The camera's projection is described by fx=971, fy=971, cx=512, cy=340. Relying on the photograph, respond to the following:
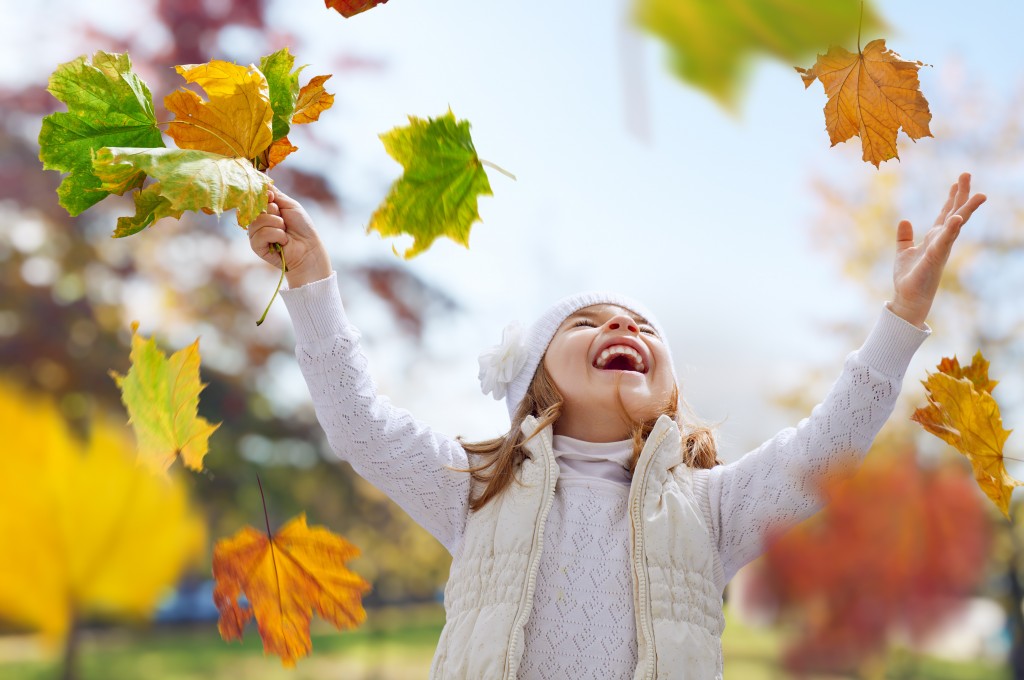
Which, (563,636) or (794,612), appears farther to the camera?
(794,612)

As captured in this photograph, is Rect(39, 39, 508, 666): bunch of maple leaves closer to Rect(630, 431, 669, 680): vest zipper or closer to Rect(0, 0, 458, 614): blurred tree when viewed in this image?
Rect(630, 431, 669, 680): vest zipper

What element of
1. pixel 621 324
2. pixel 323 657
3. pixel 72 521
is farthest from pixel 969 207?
pixel 323 657

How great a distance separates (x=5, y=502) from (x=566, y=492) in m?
3.34

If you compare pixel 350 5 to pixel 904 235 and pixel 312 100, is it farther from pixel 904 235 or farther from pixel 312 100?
pixel 904 235

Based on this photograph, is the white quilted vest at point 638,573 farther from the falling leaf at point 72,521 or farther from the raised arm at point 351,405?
the falling leaf at point 72,521

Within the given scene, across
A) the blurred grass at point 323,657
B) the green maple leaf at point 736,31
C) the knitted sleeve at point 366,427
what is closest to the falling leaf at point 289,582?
the knitted sleeve at point 366,427

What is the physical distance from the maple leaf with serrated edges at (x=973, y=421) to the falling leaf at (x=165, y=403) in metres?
0.82

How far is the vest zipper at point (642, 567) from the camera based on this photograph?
1.03 meters

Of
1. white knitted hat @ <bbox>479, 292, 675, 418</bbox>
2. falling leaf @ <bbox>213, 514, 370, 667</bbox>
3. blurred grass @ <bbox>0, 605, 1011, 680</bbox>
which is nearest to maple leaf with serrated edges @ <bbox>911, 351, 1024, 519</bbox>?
white knitted hat @ <bbox>479, 292, 675, 418</bbox>

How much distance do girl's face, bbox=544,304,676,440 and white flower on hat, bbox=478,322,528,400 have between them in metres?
0.08

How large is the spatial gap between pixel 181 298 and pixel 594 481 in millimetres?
3557

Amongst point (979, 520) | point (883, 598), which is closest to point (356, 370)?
point (883, 598)

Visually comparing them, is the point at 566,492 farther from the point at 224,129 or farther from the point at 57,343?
the point at 57,343

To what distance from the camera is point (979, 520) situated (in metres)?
4.51
